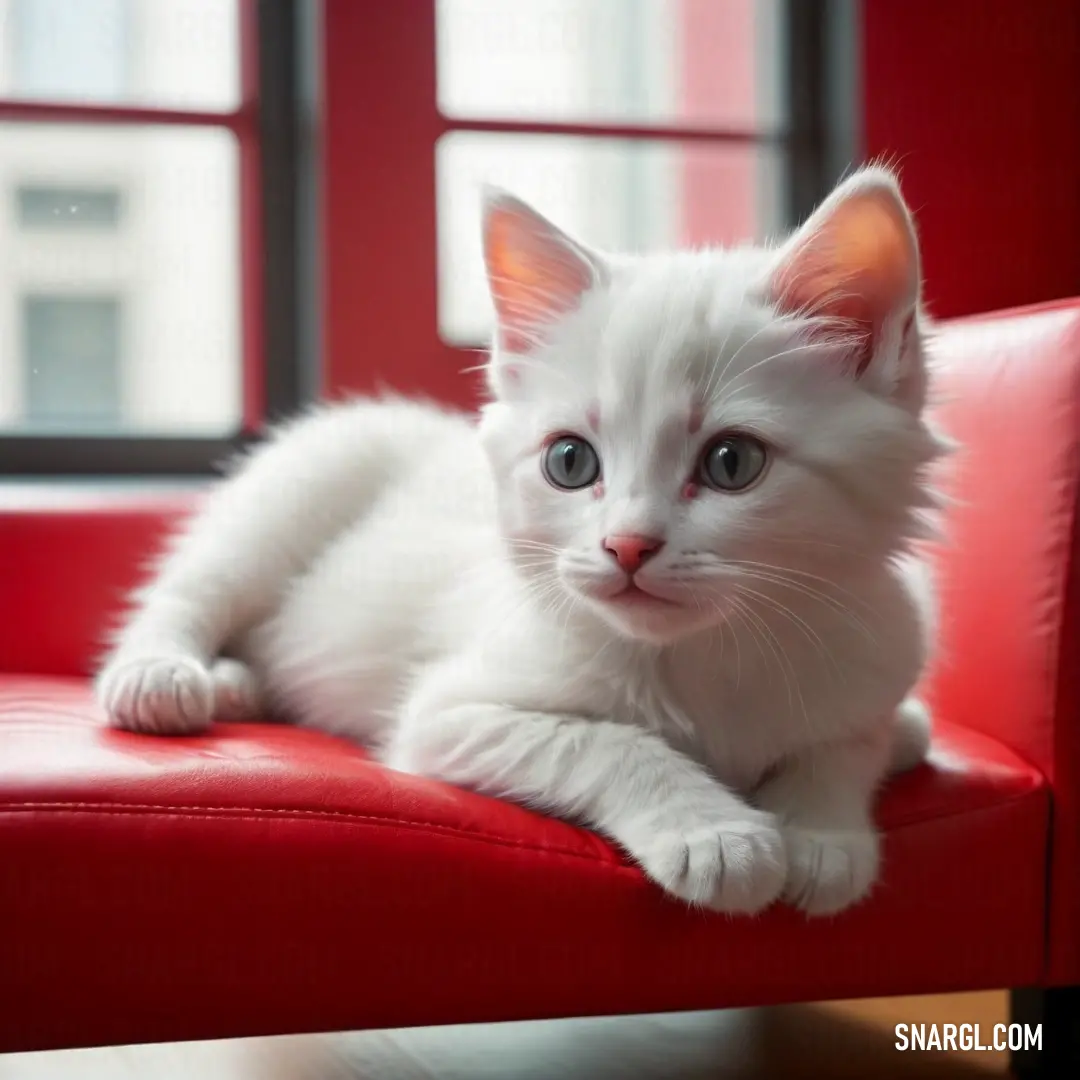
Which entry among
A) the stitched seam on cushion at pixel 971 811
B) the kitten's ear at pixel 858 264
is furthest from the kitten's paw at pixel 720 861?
the kitten's ear at pixel 858 264

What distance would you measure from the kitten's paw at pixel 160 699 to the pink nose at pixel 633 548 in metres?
0.59

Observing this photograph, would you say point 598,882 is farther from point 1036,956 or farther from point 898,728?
point 1036,956

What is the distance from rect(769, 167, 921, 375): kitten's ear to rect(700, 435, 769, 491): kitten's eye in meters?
0.16

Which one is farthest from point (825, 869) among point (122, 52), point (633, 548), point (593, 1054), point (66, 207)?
point (122, 52)

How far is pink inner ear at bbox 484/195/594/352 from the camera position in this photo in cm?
142

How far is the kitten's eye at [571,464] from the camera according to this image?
1.32 metres

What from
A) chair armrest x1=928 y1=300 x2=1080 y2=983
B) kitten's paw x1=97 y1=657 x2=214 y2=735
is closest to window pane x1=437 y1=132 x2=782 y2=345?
chair armrest x1=928 y1=300 x2=1080 y2=983

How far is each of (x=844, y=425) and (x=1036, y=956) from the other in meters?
0.67

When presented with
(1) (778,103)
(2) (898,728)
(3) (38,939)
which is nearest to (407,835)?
(3) (38,939)

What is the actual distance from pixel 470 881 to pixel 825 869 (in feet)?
1.13

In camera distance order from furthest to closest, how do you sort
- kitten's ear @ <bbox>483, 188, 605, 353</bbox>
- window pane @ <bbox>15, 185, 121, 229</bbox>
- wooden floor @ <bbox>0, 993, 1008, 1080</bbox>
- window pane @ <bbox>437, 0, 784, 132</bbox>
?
window pane @ <bbox>437, 0, 784, 132</bbox>
window pane @ <bbox>15, 185, 121, 229</bbox>
wooden floor @ <bbox>0, 993, 1008, 1080</bbox>
kitten's ear @ <bbox>483, 188, 605, 353</bbox>

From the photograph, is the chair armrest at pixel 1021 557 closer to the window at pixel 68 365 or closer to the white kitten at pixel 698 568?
the white kitten at pixel 698 568

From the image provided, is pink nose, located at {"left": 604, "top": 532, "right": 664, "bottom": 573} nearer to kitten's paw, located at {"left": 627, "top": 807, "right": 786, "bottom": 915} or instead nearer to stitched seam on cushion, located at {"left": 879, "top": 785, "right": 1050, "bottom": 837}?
kitten's paw, located at {"left": 627, "top": 807, "right": 786, "bottom": 915}

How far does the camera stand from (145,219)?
9.95 feet
